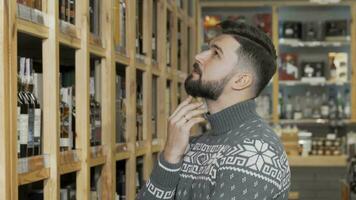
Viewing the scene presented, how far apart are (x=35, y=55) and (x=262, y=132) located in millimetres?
1340

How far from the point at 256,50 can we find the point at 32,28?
2.36ft

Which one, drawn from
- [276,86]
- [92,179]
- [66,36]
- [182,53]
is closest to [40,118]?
[66,36]

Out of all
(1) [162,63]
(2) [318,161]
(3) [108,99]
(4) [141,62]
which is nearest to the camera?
(3) [108,99]

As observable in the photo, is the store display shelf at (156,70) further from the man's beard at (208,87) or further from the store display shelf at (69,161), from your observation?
Result: the man's beard at (208,87)

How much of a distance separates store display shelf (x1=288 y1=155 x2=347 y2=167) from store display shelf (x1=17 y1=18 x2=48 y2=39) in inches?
170

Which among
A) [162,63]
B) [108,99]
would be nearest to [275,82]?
[162,63]

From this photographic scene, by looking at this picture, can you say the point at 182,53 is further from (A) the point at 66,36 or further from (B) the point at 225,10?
(A) the point at 66,36

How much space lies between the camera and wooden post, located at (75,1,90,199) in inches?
101

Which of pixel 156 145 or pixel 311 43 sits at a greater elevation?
pixel 311 43

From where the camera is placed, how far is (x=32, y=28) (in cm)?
203

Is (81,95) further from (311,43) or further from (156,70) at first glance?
(311,43)

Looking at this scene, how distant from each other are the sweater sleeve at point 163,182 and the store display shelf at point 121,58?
1059mm

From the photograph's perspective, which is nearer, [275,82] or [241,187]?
[241,187]

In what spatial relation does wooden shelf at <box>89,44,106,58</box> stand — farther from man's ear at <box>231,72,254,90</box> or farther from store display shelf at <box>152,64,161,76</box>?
store display shelf at <box>152,64,161,76</box>
